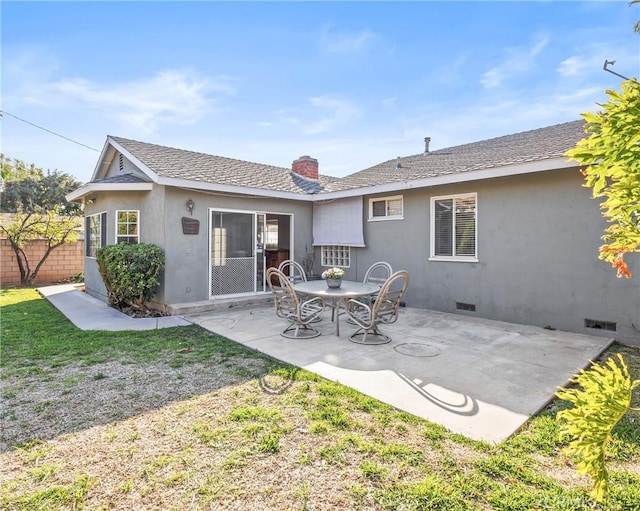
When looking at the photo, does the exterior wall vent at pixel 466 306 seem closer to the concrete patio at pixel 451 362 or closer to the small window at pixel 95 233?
the concrete patio at pixel 451 362

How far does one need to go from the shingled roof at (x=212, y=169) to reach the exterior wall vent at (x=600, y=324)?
24.5ft

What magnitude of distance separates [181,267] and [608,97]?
8267 mm

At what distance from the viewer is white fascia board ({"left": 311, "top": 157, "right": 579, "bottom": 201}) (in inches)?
236

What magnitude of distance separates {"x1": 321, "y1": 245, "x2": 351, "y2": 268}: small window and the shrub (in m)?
4.79

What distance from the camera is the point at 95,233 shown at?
415 inches

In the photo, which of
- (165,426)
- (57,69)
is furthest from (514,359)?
(57,69)

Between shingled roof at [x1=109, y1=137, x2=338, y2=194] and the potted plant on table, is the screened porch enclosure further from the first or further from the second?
the potted plant on table

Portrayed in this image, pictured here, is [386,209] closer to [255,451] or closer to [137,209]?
[137,209]

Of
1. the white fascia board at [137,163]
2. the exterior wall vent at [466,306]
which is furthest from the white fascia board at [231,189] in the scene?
the exterior wall vent at [466,306]

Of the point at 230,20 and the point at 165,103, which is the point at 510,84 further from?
the point at 165,103

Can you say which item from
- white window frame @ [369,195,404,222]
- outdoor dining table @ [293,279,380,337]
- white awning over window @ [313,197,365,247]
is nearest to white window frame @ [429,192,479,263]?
white window frame @ [369,195,404,222]

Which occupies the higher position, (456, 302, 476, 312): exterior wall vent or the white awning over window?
the white awning over window

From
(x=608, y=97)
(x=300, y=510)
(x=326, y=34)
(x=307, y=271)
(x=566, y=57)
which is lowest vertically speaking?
(x=300, y=510)

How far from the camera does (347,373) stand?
4289 millimetres
